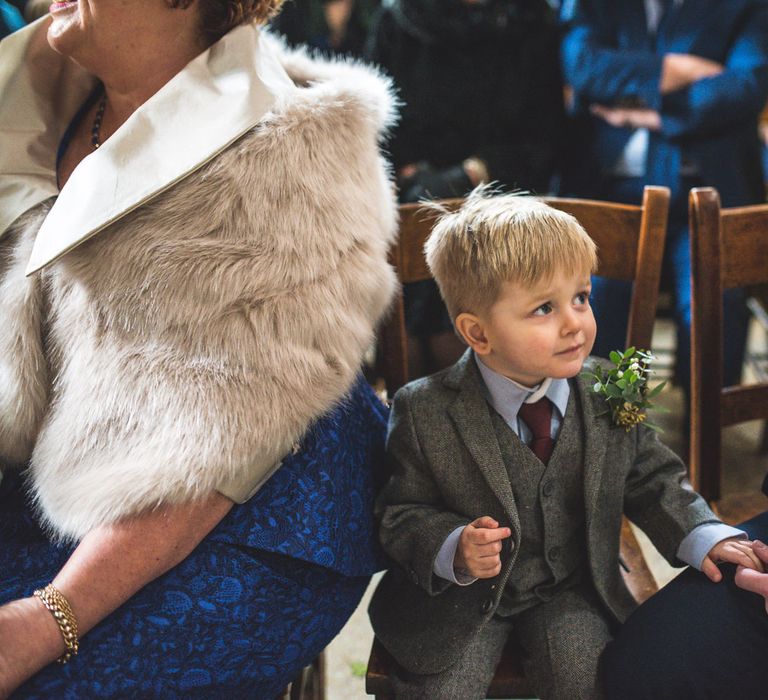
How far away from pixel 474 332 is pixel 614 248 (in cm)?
40

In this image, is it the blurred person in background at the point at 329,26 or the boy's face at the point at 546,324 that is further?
the blurred person in background at the point at 329,26

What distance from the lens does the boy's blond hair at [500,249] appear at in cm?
106

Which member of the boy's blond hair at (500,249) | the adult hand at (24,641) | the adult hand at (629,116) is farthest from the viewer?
the adult hand at (629,116)

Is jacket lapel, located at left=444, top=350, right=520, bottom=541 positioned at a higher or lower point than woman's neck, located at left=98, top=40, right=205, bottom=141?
lower

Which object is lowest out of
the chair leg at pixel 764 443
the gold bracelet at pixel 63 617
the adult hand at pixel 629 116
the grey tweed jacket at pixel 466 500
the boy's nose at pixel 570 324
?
the chair leg at pixel 764 443

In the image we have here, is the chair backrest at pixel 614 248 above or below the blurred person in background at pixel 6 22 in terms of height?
below

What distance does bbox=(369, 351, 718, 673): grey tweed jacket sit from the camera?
1120mm

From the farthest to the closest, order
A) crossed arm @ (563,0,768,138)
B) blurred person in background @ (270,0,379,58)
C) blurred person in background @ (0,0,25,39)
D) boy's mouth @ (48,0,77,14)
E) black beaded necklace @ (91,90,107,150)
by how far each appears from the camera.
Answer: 1. blurred person in background @ (270,0,379,58)
2. crossed arm @ (563,0,768,138)
3. blurred person in background @ (0,0,25,39)
4. black beaded necklace @ (91,90,107,150)
5. boy's mouth @ (48,0,77,14)

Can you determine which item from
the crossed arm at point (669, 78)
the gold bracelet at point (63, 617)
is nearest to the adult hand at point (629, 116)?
the crossed arm at point (669, 78)

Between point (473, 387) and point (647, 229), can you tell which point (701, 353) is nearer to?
point (647, 229)

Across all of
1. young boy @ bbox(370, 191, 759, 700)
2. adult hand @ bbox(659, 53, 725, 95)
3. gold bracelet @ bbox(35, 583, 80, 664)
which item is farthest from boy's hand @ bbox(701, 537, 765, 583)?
adult hand @ bbox(659, 53, 725, 95)

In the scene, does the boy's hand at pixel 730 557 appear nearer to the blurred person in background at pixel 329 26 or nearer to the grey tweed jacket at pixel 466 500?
the grey tweed jacket at pixel 466 500

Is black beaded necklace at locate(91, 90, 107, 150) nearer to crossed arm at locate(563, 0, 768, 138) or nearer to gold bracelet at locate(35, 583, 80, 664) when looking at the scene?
gold bracelet at locate(35, 583, 80, 664)

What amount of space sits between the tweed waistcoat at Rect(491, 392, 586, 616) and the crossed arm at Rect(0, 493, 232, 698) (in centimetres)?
40
